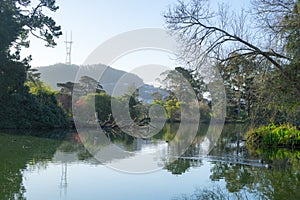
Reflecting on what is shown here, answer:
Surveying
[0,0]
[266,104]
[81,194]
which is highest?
[0,0]

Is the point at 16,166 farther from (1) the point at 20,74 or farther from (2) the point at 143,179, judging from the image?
(1) the point at 20,74

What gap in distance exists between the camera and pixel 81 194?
469 cm

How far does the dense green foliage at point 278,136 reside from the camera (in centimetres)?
1114

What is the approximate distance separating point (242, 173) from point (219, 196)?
2093 millimetres

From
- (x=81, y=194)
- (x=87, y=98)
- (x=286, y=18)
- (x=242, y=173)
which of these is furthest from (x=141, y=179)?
(x=87, y=98)

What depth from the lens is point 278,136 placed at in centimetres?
1133

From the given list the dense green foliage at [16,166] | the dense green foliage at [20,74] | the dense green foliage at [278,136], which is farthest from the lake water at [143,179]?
the dense green foliage at [20,74]

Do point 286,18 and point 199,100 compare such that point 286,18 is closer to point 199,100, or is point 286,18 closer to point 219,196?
point 219,196

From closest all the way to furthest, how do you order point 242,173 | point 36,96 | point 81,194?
1. point 81,194
2. point 242,173
3. point 36,96

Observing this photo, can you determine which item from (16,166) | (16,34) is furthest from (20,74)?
(16,166)

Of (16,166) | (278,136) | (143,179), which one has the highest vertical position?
(278,136)

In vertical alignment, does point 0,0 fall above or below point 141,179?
above

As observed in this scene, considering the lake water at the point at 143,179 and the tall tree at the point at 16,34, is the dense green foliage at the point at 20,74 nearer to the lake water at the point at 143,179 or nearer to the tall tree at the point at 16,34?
the tall tree at the point at 16,34

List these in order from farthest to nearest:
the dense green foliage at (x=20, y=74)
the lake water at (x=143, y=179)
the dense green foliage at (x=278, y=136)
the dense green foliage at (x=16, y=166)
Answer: the dense green foliage at (x=20, y=74), the dense green foliage at (x=278, y=136), the lake water at (x=143, y=179), the dense green foliage at (x=16, y=166)
